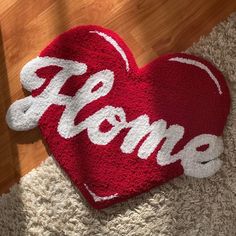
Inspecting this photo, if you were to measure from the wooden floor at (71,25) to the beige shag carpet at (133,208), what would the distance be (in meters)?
0.09

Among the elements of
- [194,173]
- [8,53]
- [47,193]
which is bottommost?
[194,173]

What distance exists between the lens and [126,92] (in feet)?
4.75

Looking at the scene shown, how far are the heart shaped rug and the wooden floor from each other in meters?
0.03

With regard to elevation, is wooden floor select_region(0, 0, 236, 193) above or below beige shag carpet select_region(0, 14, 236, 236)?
above

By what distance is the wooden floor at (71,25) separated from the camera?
1.47 m

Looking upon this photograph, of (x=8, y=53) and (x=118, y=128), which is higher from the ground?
(x=8, y=53)

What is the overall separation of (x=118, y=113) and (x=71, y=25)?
285 millimetres

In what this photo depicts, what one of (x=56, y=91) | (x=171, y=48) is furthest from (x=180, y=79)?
(x=56, y=91)

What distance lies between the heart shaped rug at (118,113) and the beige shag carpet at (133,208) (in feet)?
0.09

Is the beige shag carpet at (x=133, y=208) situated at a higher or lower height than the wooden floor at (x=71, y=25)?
lower

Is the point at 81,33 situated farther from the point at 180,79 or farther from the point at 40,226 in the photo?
the point at 40,226

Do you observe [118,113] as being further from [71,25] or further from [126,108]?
[71,25]

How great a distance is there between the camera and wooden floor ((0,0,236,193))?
1.47 m

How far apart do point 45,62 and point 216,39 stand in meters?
0.47
